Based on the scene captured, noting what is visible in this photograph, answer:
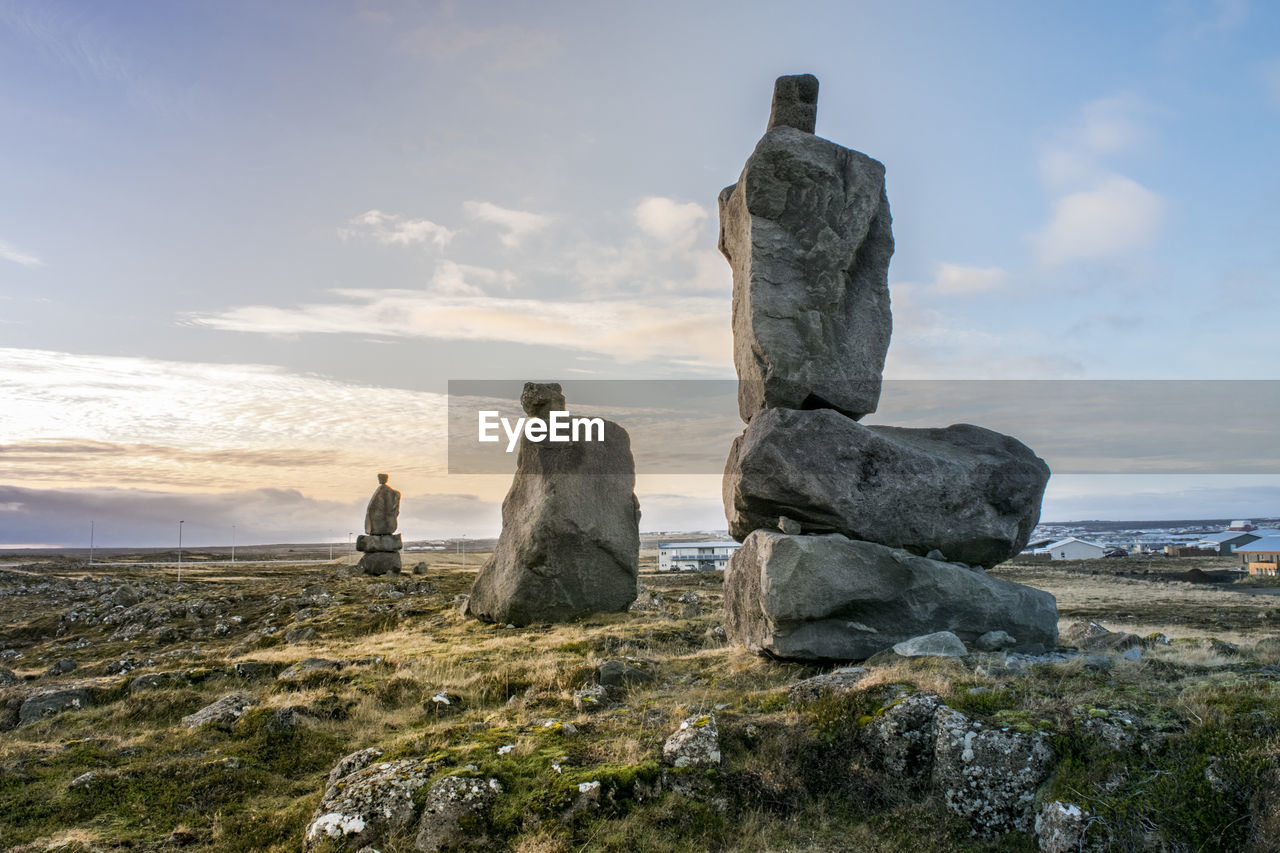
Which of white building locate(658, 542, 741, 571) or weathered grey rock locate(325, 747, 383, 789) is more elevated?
weathered grey rock locate(325, 747, 383, 789)

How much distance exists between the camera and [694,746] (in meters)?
7.79

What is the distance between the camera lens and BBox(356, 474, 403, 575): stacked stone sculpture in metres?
41.4

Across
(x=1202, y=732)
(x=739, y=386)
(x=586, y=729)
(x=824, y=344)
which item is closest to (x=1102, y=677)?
(x=1202, y=732)

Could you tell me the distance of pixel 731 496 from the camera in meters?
13.6

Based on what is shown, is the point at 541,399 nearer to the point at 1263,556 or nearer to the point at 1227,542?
the point at 1263,556

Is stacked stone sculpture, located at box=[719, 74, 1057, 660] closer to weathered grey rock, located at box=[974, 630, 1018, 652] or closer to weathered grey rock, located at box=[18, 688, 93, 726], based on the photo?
weathered grey rock, located at box=[974, 630, 1018, 652]

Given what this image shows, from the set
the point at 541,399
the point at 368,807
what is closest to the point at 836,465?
the point at 368,807

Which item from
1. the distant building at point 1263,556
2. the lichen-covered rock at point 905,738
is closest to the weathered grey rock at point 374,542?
the lichen-covered rock at point 905,738

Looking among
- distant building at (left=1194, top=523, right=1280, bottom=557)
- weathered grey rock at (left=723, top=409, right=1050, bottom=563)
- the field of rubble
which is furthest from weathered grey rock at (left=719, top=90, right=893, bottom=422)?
distant building at (left=1194, top=523, right=1280, bottom=557)

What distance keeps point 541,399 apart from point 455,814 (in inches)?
618

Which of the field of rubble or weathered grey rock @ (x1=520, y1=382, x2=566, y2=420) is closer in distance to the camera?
the field of rubble

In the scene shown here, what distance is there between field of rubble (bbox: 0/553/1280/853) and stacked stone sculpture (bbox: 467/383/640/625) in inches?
235

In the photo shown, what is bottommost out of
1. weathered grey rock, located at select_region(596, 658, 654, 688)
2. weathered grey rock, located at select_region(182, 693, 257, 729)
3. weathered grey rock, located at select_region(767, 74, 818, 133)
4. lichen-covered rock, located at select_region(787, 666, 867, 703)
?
weathered grey rock, located at select_region(182, 693, 257, 729)

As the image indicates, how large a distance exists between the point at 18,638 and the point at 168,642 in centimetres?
637
